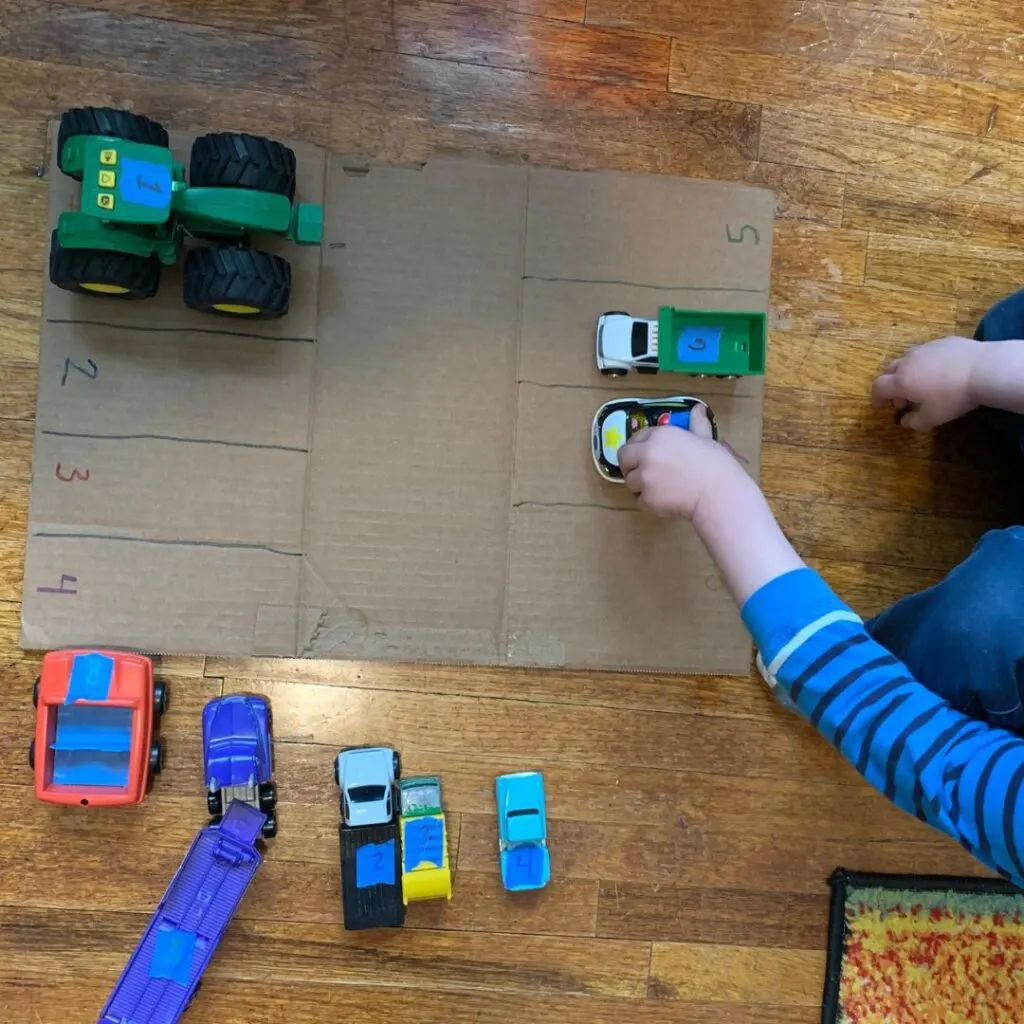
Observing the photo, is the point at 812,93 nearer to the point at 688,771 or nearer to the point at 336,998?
the point at 688,771

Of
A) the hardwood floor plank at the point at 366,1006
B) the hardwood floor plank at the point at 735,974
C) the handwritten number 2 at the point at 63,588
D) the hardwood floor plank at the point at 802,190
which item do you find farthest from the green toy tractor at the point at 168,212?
the hardwood floor plank at the point at 735,974

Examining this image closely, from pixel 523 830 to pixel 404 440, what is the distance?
0.42m

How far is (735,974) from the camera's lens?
98 cm

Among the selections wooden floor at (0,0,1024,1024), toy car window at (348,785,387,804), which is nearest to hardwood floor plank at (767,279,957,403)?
wooden floor at (0,0,1024,1024)

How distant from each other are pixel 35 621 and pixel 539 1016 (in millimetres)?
670

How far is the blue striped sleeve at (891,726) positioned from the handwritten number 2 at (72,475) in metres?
0.66

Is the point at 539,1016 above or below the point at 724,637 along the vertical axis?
below

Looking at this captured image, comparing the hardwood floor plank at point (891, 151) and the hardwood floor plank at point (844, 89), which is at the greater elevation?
the hardwood floor plank at point (844, 89)

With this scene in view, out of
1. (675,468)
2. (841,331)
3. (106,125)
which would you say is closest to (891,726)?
(675,468)

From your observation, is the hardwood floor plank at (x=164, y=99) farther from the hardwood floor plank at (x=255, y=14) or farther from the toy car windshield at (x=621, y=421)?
the toy car windshield at (x=621, y=421)

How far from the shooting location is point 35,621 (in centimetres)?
90

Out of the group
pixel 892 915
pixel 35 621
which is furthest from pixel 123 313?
pixel 892 915

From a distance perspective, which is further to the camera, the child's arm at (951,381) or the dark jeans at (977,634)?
the child's arm at (951,381)

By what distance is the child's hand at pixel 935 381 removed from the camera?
917mm
